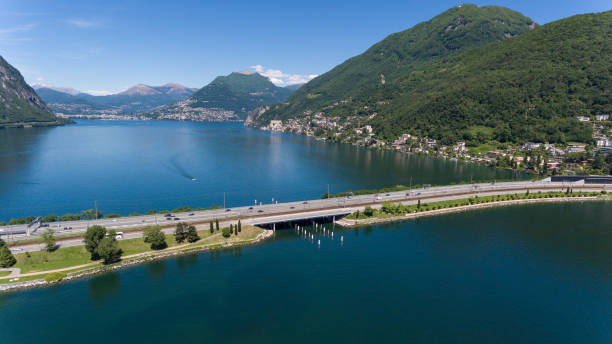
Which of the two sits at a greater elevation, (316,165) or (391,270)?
(316,165)

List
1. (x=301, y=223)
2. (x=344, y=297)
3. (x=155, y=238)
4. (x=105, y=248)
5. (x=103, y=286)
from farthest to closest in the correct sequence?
(x=301, y=223), (x=155, y=238), (x=105, y=248), (x=103, y=286), (x=344, y=297)

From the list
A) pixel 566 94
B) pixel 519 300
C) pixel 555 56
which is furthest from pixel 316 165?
pixel 555 56

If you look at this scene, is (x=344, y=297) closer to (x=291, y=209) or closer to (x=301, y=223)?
(x=301, y=223)

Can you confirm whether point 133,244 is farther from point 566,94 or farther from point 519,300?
point 566,94

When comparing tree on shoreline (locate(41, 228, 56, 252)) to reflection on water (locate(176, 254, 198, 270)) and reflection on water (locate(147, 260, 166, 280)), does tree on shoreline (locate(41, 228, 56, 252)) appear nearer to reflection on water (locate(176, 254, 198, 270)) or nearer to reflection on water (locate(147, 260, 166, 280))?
reflection on water (locate(147, 260, 166, 280))

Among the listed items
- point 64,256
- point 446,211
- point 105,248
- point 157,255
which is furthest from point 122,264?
point 446,211

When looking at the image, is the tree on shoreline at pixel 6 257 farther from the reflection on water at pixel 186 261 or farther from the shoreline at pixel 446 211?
the shoreline at pixel 446 211
